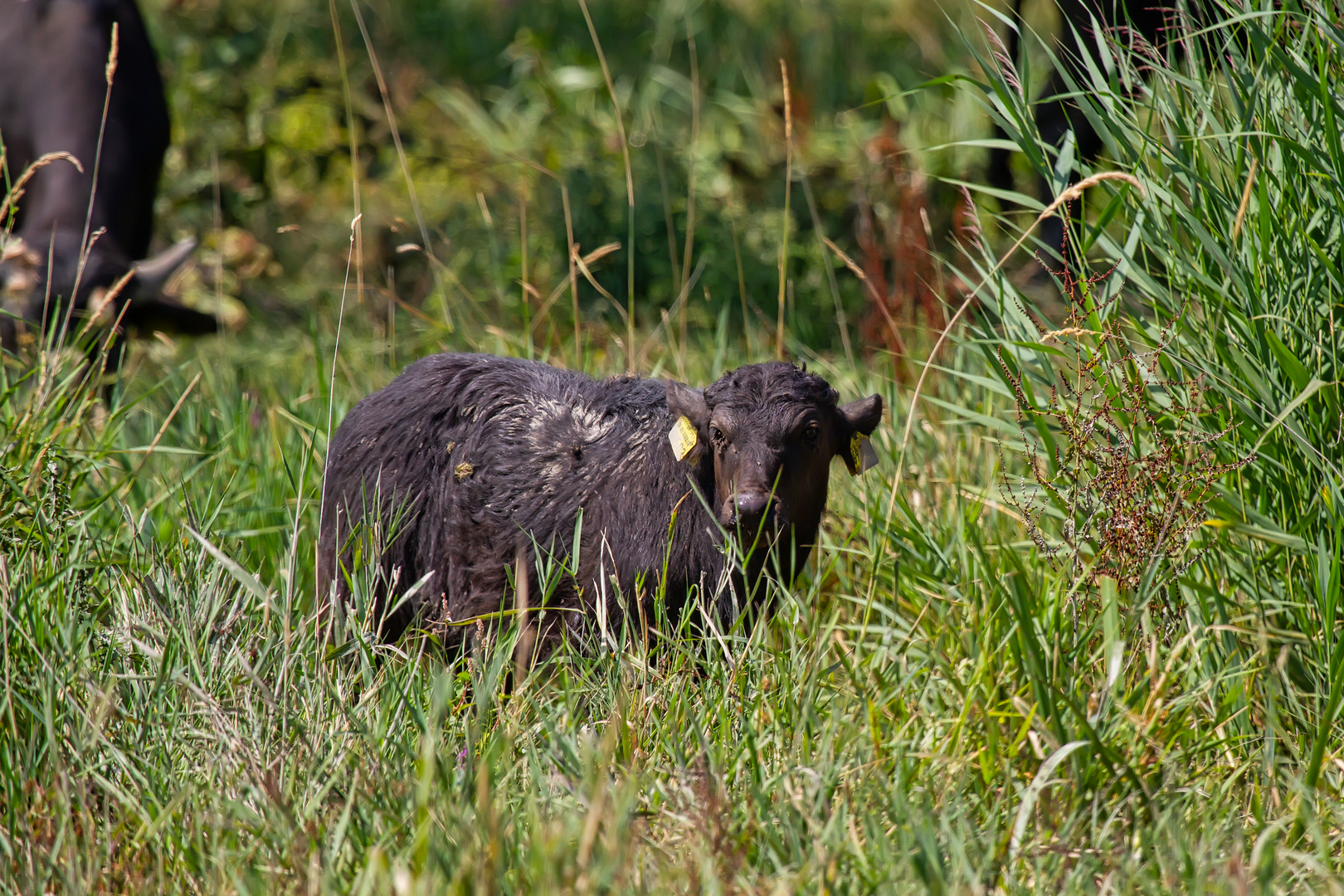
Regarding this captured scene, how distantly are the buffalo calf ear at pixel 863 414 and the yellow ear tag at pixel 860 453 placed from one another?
26 mm

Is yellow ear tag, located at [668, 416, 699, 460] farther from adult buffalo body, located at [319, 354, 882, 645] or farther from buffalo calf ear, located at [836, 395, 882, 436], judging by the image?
buffalo calf ear, located at [836, 395, 882, 436]

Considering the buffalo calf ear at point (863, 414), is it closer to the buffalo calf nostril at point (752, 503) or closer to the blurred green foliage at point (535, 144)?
the buffalo calf nostril at point (752, 503)

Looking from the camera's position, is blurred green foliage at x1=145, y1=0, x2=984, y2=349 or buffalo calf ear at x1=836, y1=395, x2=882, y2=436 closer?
buffalo calf ear at x1=836, y1=395, x2=882, y2=436

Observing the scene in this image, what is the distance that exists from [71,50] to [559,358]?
2588mm

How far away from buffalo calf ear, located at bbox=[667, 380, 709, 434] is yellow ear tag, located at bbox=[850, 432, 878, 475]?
1.46ft

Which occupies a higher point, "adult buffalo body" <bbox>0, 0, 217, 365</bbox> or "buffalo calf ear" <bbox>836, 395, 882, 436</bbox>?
"adult buffalo body" <bbox>0, 0, 217, 365</bbox>

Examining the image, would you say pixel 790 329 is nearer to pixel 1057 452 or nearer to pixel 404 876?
pixel 1057 452

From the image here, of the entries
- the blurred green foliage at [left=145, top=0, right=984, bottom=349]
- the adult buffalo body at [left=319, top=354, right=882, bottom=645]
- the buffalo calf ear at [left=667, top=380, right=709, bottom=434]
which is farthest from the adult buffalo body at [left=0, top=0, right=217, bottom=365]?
the buffalo calf ear at [left=667, top=380, right=709, bottom=434]

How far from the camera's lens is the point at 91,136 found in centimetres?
553

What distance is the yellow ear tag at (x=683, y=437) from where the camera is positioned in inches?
132

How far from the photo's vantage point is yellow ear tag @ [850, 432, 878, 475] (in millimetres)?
3535

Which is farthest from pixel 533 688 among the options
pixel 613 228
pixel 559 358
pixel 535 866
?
pixel 613 228

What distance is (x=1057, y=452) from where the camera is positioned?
307 cm

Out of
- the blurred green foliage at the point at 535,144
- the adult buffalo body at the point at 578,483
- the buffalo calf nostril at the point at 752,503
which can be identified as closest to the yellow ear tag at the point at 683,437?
the adult buffalo body at the point at 578,483
